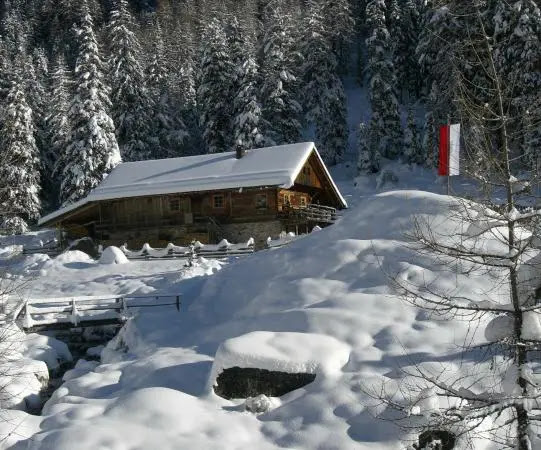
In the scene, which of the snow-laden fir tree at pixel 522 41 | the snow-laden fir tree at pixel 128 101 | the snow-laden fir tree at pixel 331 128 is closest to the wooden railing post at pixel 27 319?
the snow-laden fir tree at pixel 522 41

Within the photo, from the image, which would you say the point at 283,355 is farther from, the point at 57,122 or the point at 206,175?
the point at 57,122

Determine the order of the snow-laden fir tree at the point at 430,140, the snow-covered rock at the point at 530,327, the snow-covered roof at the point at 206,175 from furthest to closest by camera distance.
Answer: the snow-laden fir tree at the point at 430,140 < the snow-covered roof at the point at 206,175 < the snow-covered rock at the point at 530,327

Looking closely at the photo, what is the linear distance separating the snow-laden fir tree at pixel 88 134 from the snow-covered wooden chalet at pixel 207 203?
450cm

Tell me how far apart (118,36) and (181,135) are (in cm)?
1020

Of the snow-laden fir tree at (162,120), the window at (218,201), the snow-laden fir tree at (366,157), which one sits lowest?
the window at (218,201)

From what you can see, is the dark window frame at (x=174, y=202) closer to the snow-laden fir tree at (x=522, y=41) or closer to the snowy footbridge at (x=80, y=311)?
the snowy footbridge at (x=80, y=311)

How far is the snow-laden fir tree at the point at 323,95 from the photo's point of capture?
52.0 m

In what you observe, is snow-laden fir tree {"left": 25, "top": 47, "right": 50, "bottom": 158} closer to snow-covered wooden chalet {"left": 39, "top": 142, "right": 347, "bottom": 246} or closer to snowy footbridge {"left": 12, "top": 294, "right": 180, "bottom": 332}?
snow-covered wooden chalet {"left": 39, "top": 142, "right": 347, "bottom": 246}

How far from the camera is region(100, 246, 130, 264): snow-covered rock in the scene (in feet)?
90.9

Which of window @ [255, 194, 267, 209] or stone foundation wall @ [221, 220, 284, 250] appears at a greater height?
window @ [255, 194, 267, 209]

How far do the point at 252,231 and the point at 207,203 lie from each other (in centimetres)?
315

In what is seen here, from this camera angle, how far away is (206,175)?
34688 millimetres

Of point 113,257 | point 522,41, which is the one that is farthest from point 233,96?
point 113,257

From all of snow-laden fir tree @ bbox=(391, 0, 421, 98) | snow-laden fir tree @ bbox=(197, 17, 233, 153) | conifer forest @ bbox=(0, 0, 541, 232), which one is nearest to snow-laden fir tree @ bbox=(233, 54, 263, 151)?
conifer forest @ bbox=(0, 0, 541, 232)
